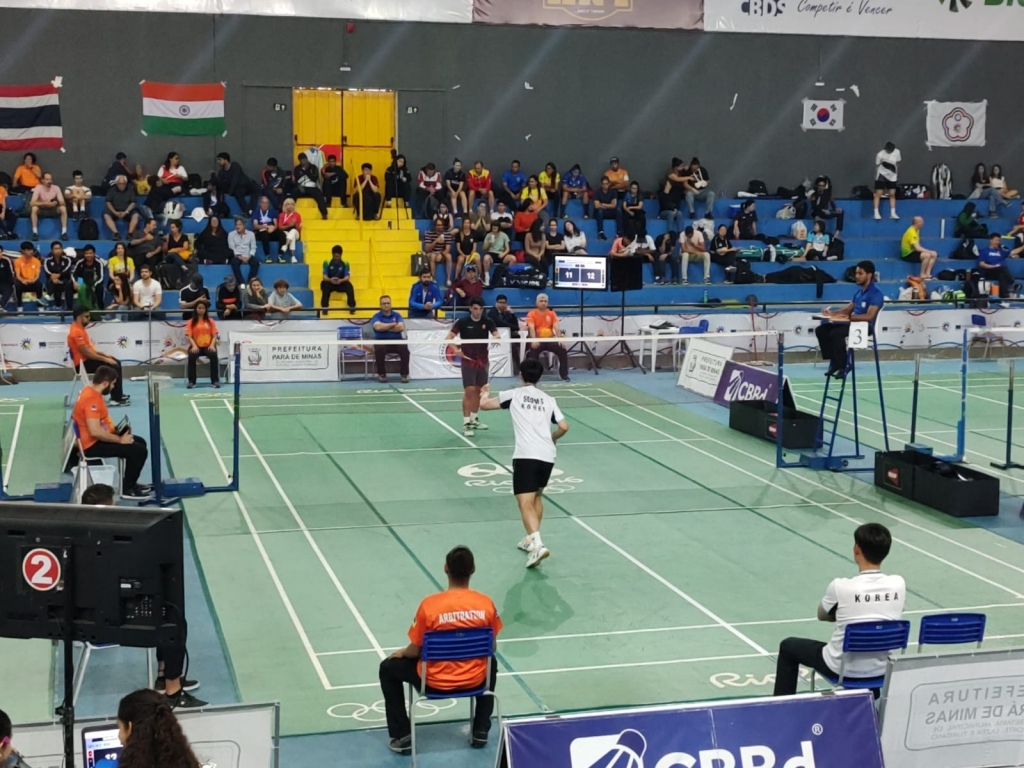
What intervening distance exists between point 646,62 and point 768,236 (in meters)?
5.73

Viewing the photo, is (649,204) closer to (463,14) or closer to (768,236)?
(768,236)

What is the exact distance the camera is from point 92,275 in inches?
972

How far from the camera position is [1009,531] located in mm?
14609

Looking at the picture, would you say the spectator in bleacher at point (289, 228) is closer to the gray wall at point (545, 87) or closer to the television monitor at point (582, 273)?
the gray wall at point (545, 87)

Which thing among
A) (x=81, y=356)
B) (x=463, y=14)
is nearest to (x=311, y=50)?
(x=463, y=14)

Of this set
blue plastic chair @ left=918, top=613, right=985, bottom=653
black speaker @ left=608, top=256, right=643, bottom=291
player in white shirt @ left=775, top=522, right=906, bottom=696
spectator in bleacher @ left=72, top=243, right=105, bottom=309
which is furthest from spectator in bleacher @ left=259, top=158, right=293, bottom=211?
blue plastic chair @ left=918, top=613, right=985, bottom=653

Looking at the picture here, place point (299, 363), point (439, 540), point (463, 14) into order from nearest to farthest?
point (439, 540)
point (299, 363)
point (463, 14)

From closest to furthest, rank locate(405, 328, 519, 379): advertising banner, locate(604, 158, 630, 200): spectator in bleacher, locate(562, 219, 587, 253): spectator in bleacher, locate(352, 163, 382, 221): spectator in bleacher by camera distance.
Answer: locate(405, 328, 519, 379): advertising banner → locate(562, 219, 587, 253): spectator in bleacher → locate(352, 163, 382, 221): spectator in bleacher → locate(604, 158, 630, 200): spectator in bleacher

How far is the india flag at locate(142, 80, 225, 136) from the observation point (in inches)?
1221

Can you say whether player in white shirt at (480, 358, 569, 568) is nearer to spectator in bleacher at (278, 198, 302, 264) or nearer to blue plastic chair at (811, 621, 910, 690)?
blue plastic chair at (811, 621, 910, 690)

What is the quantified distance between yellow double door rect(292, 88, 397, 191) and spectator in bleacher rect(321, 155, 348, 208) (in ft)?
Result: 3.28

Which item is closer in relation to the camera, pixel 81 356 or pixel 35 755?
pixel 35 755

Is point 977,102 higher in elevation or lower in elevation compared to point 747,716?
higher

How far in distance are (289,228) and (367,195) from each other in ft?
8.82
